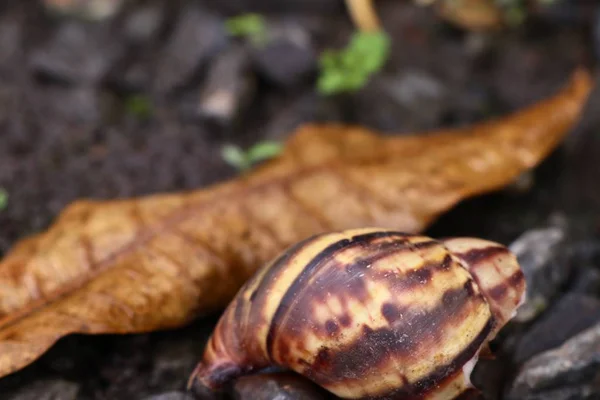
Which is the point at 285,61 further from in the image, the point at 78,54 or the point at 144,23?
the point at 78,54

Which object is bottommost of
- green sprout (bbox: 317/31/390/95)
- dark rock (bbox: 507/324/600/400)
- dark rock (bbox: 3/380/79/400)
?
dark rock (bbox: 507/324/600/400)

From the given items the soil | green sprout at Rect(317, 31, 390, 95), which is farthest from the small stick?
green sprout at Rect(317, 31, 390, 95)

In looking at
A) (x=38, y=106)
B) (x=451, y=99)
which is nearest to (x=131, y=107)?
(x=38, y=106)

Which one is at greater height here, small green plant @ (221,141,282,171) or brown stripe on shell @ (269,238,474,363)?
small green plant @ (221,141,282,171)

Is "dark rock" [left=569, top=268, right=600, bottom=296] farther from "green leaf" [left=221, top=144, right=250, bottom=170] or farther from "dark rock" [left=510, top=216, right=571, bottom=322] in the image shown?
"green leaf" [left=221, top=144, right=250, bottom=170]

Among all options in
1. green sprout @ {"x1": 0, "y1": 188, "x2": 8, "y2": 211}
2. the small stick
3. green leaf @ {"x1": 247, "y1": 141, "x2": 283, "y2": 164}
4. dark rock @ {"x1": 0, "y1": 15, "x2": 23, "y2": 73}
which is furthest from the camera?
the small stick

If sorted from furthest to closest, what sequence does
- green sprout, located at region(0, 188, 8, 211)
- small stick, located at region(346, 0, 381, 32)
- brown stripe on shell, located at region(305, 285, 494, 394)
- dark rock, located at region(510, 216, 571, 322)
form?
small stick, located at region(346, 0, 381, 32), green sprout, located at region(0, 188, 8, 211), dark rock, located at region(510, 216, 571, 322), brown stripe on shell, located at region(305, 285, 494, 394)

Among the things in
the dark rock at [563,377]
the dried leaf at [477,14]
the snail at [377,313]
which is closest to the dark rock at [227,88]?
the dried leaf at [477,14]

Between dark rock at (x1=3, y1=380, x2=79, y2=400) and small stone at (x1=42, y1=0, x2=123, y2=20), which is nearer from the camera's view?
dark rock at (x1=3, y1=380, x2=79, y2=400)

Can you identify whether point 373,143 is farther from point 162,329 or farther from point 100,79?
point 100,79
